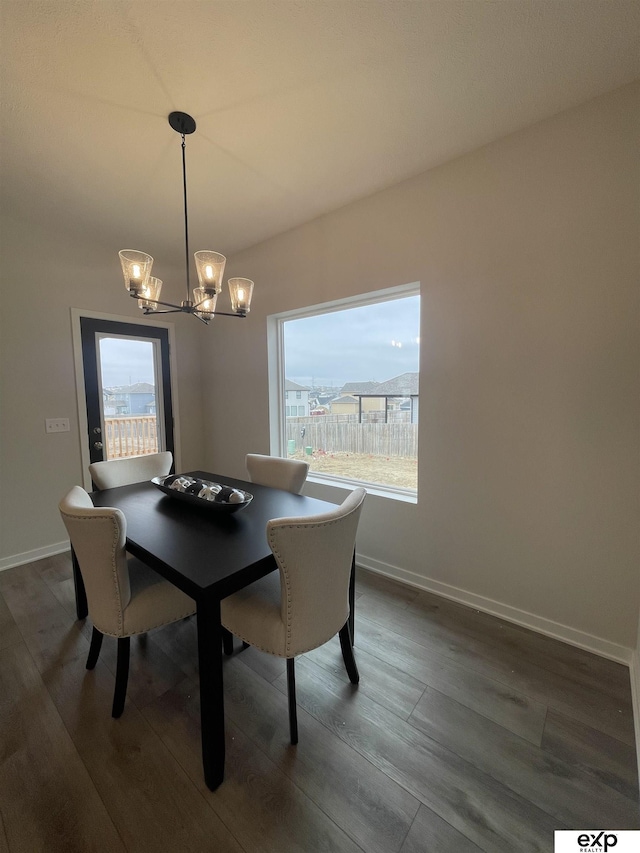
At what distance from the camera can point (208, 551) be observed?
125 cm

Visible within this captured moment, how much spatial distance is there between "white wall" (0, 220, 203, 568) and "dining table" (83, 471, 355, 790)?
1.24 metres

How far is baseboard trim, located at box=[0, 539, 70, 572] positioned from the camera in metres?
2.53

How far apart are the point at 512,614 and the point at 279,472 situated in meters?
1.65

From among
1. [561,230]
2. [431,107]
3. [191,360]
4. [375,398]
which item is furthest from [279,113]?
[191,360]

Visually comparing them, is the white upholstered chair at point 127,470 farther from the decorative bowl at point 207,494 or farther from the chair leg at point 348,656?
the chair leg at point 348,656

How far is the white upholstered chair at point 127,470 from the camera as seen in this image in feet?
7.01

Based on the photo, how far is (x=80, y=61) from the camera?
1316 millimetres

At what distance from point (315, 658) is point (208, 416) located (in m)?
2.74

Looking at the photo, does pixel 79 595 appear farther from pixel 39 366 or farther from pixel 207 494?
pixel 39 366

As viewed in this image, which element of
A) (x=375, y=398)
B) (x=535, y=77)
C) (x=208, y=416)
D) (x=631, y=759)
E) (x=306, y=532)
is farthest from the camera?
(x=208, y=416)

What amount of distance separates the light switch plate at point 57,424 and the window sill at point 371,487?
2.20 meters

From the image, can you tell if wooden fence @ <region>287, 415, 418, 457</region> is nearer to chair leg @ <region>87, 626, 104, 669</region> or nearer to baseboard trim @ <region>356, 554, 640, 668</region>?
baseboard trim @ <region>356, 554, 640, 668</region>

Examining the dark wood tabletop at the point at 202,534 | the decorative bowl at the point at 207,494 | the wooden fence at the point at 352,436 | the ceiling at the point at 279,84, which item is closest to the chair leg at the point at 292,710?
the dark wood tabletop at the point at 202,534

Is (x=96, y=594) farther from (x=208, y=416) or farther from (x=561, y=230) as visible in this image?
(x=561, y=230)
